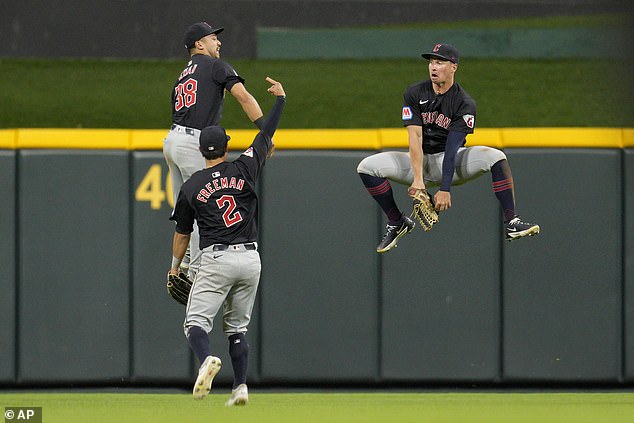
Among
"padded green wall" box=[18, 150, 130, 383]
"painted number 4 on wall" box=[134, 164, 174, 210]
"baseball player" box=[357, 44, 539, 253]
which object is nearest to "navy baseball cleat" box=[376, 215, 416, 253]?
"baseball player" box=[357, 44, 539, 253]

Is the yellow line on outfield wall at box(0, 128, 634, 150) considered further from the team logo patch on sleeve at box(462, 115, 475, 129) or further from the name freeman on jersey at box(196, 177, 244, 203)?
the team logo patch on sleeve at box(462, 115, 475, 129)

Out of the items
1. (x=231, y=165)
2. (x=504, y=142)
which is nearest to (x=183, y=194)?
(x=231, y=165)

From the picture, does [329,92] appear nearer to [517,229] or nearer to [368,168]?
[368,168]

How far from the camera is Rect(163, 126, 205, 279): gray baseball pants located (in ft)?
29.5

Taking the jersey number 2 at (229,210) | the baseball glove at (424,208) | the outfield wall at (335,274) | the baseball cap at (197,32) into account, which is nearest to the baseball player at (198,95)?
the baseball cap at (197,32)

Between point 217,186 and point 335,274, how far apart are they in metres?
Answer: 3.25

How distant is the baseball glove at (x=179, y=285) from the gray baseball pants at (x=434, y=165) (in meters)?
1.53

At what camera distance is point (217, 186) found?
29.4 feet

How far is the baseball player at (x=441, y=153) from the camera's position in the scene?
8508 millimetres

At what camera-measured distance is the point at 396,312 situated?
12.0 meters

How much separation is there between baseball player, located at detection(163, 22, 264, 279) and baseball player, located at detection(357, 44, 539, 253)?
3.31 ft
